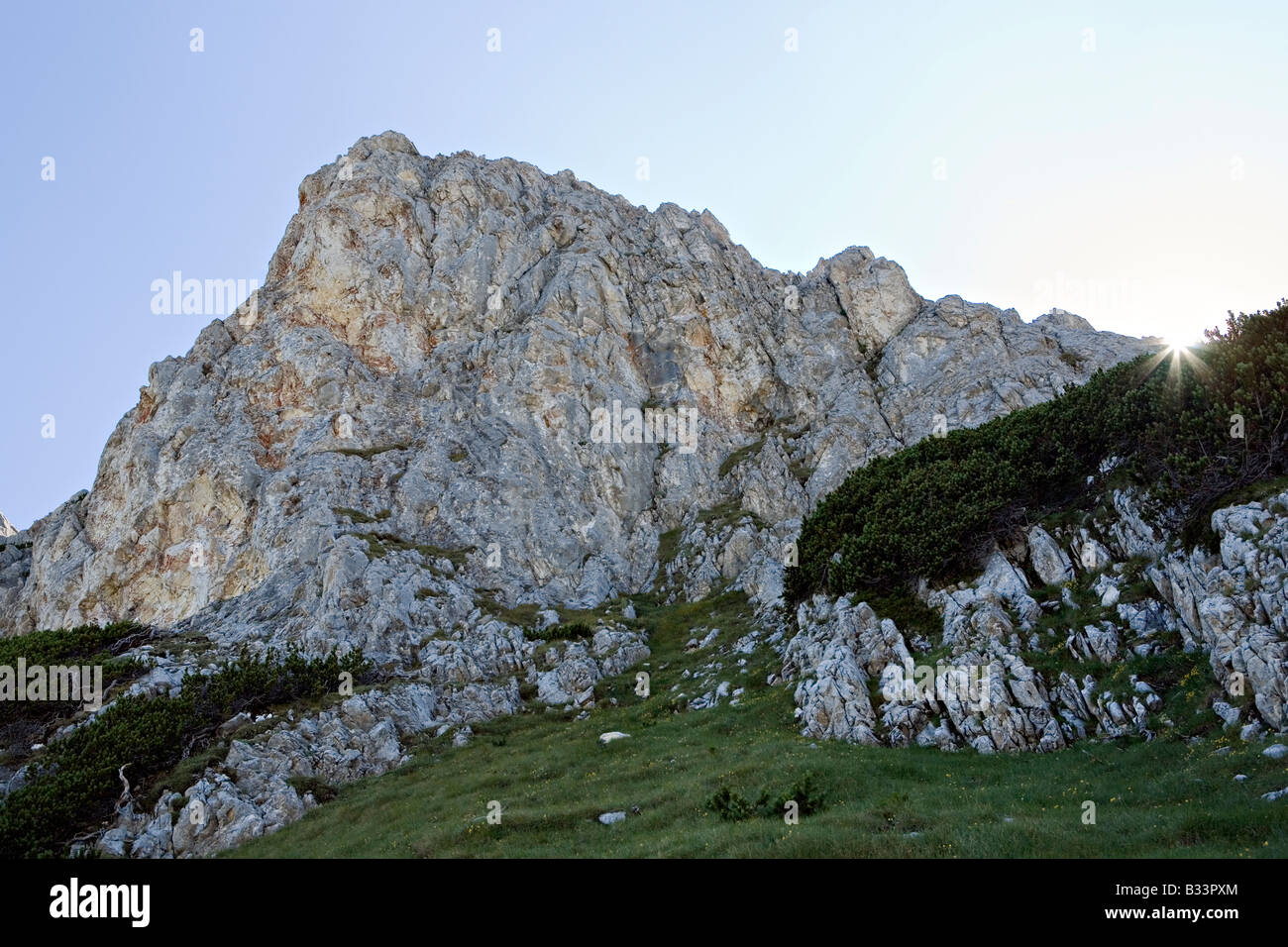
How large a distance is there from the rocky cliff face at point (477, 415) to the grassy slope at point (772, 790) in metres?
19.6

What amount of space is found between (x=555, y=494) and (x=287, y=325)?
41.6m

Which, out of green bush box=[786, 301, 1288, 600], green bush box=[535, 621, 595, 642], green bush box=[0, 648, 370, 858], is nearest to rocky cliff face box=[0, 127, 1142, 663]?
green bush box=[0, 648, 370, 858]

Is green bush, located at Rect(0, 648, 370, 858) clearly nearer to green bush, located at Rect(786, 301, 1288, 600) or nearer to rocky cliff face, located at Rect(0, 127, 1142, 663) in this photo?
rocky cliff face, located at Rect(0, 127, 1142, 663)

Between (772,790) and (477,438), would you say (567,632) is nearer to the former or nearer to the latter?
(477,438)

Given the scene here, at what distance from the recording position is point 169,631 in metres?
61.3

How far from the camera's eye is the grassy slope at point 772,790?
1828 cm

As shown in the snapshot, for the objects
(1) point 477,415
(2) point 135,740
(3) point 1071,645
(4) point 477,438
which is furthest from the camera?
(1) point 477,415

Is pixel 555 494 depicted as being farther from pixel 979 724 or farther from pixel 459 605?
pixel 979 724

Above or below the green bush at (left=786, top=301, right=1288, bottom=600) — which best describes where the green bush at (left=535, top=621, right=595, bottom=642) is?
below

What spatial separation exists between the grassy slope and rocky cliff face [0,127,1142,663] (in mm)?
19598

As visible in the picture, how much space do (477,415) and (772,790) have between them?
64.6 m

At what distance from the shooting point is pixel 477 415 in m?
83.6

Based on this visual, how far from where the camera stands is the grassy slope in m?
18.3

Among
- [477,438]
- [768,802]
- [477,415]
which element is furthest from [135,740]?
[477,415]
